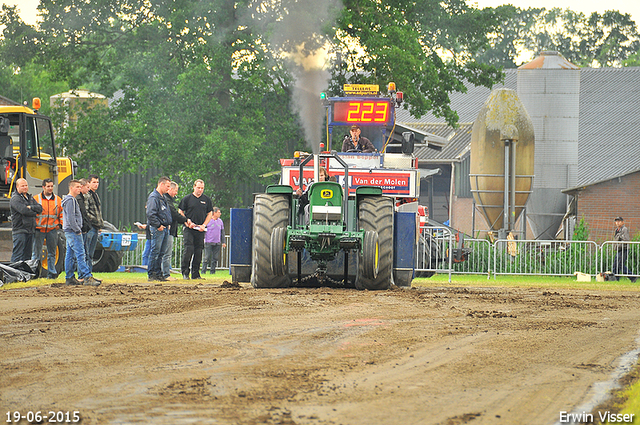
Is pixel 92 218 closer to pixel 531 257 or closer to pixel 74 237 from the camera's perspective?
pixel 74 237

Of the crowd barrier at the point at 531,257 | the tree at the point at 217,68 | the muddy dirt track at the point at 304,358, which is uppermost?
the tree at the point at 217,68

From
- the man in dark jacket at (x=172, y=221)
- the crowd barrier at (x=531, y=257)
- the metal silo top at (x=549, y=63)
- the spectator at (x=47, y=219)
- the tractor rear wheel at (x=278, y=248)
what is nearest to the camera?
the tractor rear wheel at (x=278, y=248)

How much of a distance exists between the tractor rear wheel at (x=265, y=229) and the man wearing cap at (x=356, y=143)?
3.83 m

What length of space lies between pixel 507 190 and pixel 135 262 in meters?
11.4

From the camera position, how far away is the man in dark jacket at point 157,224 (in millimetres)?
16328

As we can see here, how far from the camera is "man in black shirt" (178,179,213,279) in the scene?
1716cm

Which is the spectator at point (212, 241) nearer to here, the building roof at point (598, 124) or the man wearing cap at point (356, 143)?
the man wearing cap at point (356, 143)

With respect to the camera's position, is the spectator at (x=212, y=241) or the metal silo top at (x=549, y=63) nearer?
the spectator at (x=212, y=241)

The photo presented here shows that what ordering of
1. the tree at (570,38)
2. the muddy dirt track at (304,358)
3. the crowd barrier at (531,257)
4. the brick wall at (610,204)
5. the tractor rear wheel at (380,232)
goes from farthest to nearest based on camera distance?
the tree at (570,38) < the brick wall at (610,204) < the crowd barrier at (531,257) < the tractor rear wheel at (380,232) < the muddy dirt track at (304,358)

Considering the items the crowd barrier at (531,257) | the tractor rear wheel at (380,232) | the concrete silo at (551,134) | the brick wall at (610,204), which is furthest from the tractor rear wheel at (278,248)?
the concrete silo at (551,134)

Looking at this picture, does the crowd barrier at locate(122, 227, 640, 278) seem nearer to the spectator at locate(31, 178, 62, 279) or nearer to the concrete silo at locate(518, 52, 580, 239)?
the spectator at locate(31, 178, 62, 279)

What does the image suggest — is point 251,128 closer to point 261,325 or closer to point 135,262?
point 135,262

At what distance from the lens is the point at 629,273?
20.4m

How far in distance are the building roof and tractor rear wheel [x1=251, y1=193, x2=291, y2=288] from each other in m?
28.6
